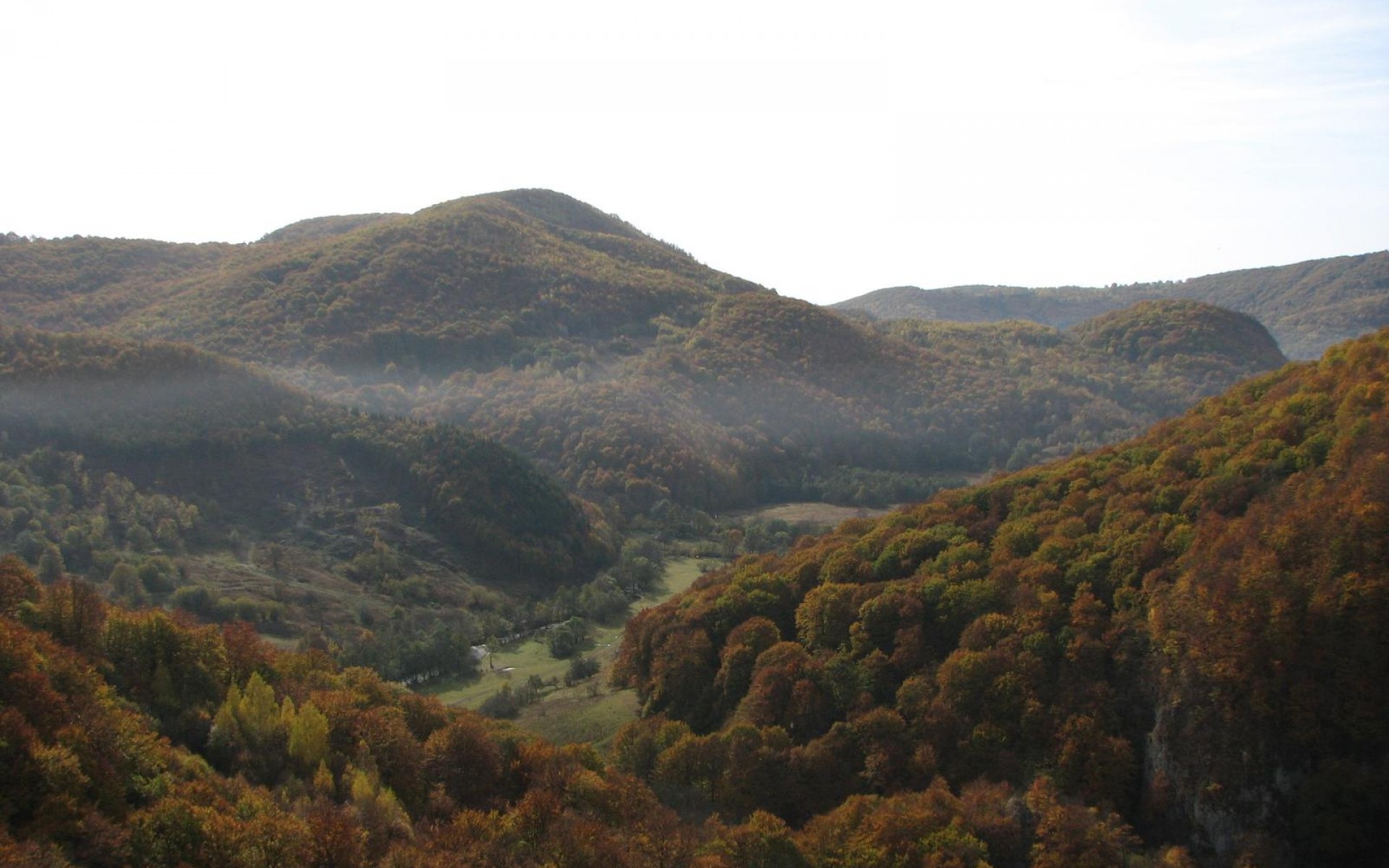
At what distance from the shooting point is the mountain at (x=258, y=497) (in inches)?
2657

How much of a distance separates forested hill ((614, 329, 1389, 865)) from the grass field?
85.7 inches

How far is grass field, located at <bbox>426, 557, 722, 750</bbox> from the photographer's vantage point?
41938 mm

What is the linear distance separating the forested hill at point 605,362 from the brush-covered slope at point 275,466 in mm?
20848

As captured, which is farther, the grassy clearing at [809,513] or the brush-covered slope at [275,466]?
the grassy clearing at [809,513]

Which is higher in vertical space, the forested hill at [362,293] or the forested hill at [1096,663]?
the forested hill at [362,293]

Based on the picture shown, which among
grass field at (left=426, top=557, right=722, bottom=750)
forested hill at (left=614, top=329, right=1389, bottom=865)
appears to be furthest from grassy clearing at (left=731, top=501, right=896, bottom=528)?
forested hill at (left=614, top=329, right=1389, bottom=865)

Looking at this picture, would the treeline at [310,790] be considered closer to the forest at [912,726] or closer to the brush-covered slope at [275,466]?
the forest at [912,726]

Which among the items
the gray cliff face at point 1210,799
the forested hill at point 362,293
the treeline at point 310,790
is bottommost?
the gray cliff face at point 1210,799

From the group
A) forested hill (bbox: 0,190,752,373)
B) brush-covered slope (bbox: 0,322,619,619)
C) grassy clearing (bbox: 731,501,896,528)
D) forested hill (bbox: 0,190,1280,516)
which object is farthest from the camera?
forested hill (bbox: 0,190,752,373)

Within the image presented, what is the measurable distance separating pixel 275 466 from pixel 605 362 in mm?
72771

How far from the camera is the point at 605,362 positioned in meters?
156

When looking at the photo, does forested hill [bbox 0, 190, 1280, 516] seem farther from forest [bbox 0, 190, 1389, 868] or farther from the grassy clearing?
forest [bbox 0, 190, 1389, 868]

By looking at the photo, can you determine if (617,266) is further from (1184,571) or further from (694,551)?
(1184,571)

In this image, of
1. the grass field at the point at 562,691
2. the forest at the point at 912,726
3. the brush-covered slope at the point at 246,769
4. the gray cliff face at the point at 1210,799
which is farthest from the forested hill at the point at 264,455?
the gray cliff face at the point at 1210,799
